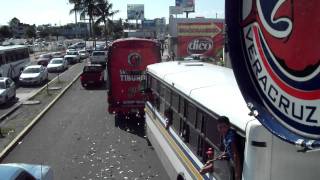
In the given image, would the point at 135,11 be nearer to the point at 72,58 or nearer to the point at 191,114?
the point at 72,58

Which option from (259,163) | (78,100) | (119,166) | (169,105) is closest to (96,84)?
(78,100)

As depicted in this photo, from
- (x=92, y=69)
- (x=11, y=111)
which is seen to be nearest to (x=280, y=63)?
(x=11, y=111)

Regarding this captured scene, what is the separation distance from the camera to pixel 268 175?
5.09 metres

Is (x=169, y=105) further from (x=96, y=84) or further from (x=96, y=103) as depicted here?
(x=96, y=84)

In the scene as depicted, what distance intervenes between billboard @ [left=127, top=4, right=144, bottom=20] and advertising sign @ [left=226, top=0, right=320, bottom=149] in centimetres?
12347

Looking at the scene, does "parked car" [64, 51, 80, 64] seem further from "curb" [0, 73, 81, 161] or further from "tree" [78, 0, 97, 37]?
"curb" [0, 73, 81, 161]

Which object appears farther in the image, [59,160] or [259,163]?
[59,160]

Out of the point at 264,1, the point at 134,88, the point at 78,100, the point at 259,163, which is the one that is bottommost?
the point at 78,100

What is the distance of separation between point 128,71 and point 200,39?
27.9 m

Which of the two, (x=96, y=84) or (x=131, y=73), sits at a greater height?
(x=131, y=73)

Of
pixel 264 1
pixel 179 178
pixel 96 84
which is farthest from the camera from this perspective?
pixel 96 84

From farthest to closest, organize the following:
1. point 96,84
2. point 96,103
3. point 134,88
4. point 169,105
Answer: point 96,84 < point 96,103 < point 134,88 < point 169,105

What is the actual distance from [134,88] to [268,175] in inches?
611

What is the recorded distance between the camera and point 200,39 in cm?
4750
